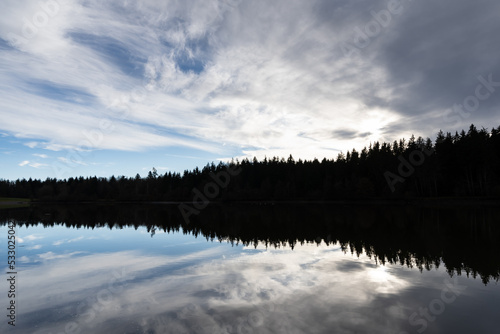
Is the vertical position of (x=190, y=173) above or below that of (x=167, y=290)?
above

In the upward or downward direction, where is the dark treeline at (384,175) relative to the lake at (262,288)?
upward

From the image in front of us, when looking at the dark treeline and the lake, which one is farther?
the dark treeline

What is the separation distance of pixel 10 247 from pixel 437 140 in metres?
120

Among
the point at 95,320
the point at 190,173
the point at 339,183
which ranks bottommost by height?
the point at 95,320

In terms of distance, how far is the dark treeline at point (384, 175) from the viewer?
84.6m

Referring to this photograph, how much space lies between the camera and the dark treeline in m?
84.6

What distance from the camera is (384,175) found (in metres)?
104

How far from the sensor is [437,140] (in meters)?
107

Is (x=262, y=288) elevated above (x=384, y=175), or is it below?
below

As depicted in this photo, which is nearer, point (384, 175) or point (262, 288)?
point (262, 288)

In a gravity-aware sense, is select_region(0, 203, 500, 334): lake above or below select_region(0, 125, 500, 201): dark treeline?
below

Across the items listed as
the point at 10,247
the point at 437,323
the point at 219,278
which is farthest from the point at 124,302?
the point at 10,247

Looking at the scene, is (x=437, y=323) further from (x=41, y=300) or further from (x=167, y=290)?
(x=41, y=300)

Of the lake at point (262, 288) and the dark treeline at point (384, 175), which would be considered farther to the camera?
the dark treeline at point (384, 175)
